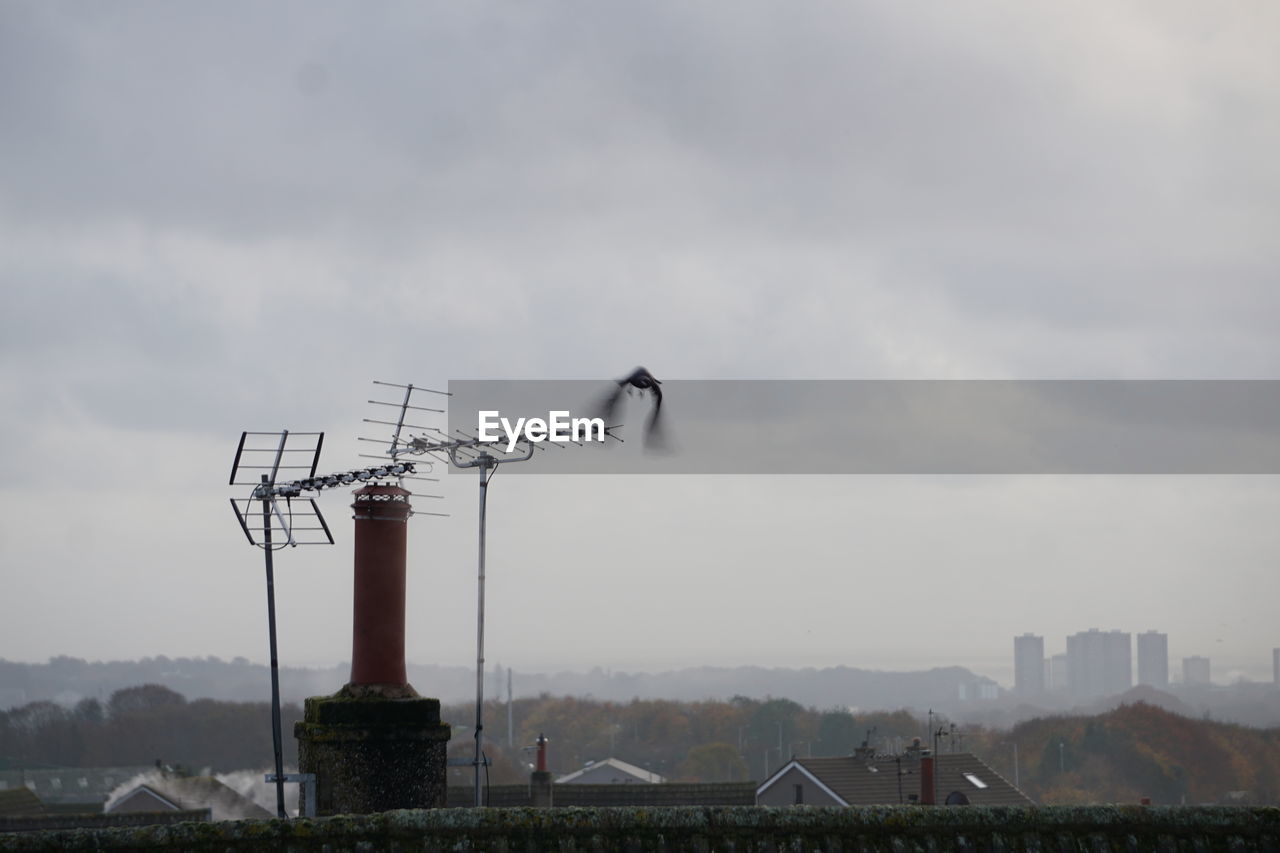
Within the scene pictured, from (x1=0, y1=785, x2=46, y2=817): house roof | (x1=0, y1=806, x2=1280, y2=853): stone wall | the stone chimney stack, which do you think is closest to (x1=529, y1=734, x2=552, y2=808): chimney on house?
the stone chimney stack

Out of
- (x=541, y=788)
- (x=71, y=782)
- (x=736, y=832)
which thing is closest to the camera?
(x=736, y=832)

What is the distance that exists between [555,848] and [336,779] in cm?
572

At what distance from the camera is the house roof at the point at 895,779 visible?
53.1 metres

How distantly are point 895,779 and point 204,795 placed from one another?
31.9 metres

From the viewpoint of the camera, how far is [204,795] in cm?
6519

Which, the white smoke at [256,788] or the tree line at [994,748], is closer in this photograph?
the white smoke at [256,788]

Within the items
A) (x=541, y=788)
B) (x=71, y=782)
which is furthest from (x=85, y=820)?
(x=71, y=782)

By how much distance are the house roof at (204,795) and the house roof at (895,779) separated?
24.6 metres

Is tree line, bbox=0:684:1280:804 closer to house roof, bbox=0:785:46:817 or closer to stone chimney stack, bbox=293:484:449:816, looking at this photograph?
house roof, bbox=0:785:46:817

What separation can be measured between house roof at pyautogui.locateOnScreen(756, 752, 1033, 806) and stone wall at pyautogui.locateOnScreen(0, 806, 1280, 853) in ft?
130

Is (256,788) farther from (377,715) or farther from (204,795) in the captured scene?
(377,715)

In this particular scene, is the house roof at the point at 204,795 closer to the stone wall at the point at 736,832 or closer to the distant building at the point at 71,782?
the distant building at the point at 71,782

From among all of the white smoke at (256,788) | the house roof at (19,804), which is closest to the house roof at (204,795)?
the white smoke at (256,788)

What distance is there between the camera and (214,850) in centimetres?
1236
